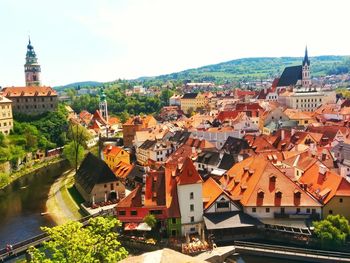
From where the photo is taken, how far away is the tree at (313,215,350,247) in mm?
40156

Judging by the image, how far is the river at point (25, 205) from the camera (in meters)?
53.2

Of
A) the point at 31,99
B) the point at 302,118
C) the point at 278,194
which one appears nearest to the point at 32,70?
the point at 31,99

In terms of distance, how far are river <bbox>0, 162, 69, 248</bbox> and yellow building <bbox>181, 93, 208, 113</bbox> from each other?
324ft

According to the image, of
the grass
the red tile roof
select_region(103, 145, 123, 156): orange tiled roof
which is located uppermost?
the red tile roof

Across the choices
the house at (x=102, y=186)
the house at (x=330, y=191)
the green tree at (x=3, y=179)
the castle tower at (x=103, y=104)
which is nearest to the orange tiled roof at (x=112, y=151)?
the house at (x=102, y=186)

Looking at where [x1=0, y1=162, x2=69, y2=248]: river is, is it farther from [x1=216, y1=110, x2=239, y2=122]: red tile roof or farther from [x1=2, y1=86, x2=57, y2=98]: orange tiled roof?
[x1=216, y1=110, x2=239, y2=122]: red tile roof

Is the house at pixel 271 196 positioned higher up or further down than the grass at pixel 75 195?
higher up

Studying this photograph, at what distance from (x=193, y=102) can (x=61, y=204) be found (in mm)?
127023

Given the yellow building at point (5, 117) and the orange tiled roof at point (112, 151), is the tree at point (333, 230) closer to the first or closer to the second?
the orange tiled roof at point (112, 151)

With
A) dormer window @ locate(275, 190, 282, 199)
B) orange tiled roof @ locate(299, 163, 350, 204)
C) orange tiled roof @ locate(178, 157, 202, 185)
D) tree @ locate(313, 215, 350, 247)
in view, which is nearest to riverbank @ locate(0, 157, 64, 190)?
orange tiled roof @ locate(178, 157, 202, 185)

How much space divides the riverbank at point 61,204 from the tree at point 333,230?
33.3m

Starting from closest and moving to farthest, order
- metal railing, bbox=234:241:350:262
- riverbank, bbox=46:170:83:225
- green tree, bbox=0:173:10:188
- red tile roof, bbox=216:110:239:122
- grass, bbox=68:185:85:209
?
metal railing, bbox=234:241:350:262, riverbank, bbox=46:170:83:225, grass, bbox=68:185:85:209, green tree, bbox=0:173:10:188, red tile roof, bbox=216:110:239:122

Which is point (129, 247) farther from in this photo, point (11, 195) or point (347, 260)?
point (11, 195)

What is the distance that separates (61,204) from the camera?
210ft
